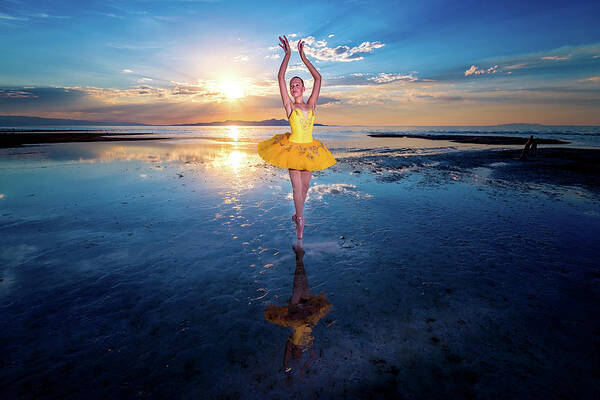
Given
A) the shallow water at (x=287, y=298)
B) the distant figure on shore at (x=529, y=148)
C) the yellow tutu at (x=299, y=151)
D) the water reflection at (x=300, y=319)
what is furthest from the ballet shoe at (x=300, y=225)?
the distant figure on shore at (x=529, y=148)

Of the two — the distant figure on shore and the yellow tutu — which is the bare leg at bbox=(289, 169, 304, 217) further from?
the distant figure on shore

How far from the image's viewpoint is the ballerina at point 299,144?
5.17 meters

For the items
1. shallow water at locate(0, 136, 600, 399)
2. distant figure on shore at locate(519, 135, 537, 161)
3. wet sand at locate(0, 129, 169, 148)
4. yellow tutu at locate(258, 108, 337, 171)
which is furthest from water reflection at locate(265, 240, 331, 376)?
wet sand at locate(0, 129, 169, 148)

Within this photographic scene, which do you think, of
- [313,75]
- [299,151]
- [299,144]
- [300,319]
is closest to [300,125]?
[299,144]

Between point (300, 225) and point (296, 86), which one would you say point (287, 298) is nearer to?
point (300, 225)

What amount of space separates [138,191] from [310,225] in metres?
7.29

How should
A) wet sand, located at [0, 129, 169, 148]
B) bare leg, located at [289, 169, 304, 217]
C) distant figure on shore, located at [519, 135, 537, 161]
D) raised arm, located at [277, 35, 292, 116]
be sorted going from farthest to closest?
wet sand, located at [0, 129, 169, 148]
distant figure on shore, located at [519, 135, 537, 161]
bare leg, located at [289, 169, 304, 217]
raised arm, located at [277, 35, 292, 116]

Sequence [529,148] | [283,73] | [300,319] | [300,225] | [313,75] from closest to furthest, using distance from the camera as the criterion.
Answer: [300,319] < [283,73] < [313,75] < [300,225] < [529,148]

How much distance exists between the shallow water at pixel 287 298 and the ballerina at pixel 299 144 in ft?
4.89

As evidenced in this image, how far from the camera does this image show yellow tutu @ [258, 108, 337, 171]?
5191mm

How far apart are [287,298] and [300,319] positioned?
48 centimetres

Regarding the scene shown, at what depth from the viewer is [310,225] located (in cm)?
667

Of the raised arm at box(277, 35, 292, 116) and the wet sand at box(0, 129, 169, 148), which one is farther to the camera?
the wet sand at box(0, 129, 169, 148)

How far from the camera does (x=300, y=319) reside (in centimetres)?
330
